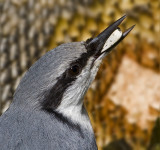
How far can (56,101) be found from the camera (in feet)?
7.96

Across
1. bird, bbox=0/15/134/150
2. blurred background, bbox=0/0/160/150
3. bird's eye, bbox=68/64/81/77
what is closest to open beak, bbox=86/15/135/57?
bird, bbox=0/15/134/150

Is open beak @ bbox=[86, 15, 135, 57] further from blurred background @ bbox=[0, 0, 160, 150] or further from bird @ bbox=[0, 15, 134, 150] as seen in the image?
blurred background @ bbox=[0, 0, 160, 150]

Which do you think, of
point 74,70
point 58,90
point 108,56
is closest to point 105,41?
point 74,70

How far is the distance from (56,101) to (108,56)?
1.61 m

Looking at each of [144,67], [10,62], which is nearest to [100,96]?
[144,67]

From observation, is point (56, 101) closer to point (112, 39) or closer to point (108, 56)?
point (112, 39)

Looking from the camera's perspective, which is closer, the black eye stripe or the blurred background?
the black eye stripe

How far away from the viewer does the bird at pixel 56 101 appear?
230cm

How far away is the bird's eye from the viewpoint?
2422mm

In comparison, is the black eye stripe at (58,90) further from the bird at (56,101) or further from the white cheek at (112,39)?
the white cheek at (112,39)

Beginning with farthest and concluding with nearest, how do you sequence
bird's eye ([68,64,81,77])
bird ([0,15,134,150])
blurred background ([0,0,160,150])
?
blurred background ([0,0,160,150]) < bird's eye ([68,64,81,77]) < bird ([0,15,134,150])

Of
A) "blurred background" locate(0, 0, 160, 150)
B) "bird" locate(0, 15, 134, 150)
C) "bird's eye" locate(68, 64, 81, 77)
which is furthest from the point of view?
"blurred background" locate(0, 0, 160, 150)

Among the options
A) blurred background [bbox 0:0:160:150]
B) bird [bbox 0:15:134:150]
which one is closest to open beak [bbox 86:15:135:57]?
bird [bbox 0:15:134:150]

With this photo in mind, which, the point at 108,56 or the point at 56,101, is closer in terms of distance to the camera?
the point at 56,101
